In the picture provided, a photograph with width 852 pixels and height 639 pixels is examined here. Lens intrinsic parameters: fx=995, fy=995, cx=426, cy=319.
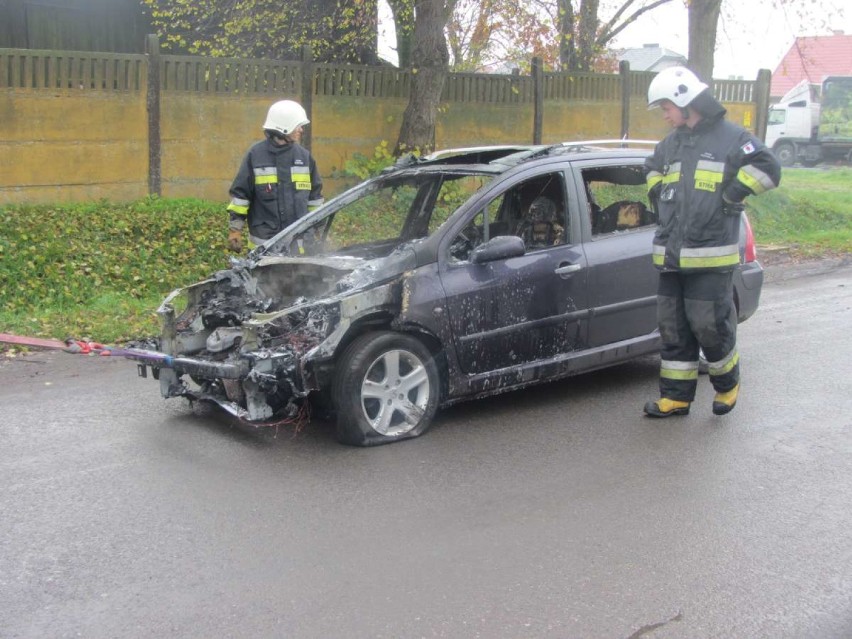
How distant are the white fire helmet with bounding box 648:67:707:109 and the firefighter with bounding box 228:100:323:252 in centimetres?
295

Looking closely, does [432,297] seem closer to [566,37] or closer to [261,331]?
[261,331]

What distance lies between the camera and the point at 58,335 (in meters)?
8.34

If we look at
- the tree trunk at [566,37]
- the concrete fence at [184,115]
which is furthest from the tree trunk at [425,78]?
the tree trunk at [566,37]

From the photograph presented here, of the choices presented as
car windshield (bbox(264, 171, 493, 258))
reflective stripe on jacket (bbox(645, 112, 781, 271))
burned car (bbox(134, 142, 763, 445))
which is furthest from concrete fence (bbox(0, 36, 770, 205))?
reflective stripe on jacket (bbox(645, 112, 781, 271))

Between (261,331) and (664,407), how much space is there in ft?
8.32

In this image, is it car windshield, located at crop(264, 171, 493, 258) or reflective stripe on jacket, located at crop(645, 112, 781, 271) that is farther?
car windshield, located at crop(264, 171, 493, 258)

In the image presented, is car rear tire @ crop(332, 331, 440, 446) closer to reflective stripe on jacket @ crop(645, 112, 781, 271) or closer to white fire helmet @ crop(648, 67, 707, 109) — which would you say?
reflective stripe on jacket @ crop(645, 112, 781, 271)

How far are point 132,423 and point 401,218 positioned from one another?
2.35 metres

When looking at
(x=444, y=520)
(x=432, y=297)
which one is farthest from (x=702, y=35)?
(x=444, y=520)

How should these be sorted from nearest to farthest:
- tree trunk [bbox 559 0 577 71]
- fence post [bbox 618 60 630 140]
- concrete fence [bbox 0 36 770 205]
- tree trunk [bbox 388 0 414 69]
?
concrete fence [bbox 0 36 770 205] → tree trunk [bbox 388 0 414 69] → fence post [bbox 618 60 630 140] → tree trunk [bbox 559 0 577 71]

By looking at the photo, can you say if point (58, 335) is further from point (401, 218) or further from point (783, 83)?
point (783, 83)

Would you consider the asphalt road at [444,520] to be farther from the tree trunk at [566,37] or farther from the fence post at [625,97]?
the tree trunk at [566,37]

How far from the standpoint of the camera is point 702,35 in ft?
49.2

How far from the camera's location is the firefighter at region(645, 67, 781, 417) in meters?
5.79
